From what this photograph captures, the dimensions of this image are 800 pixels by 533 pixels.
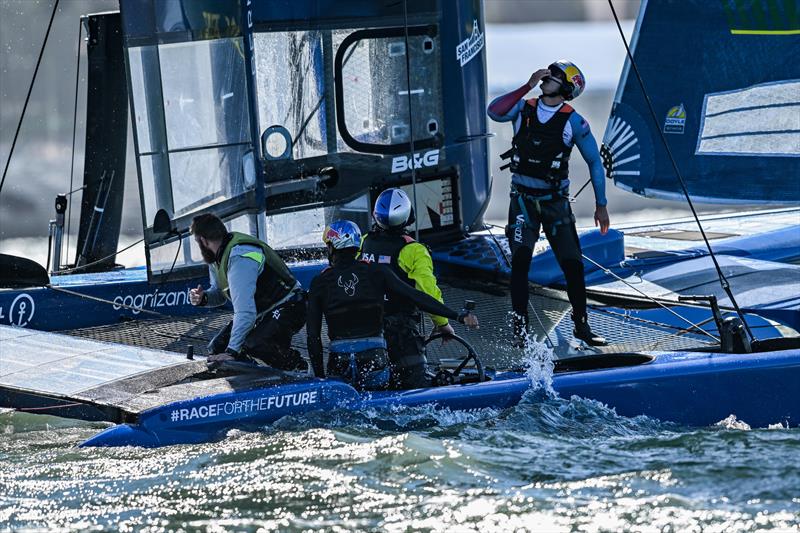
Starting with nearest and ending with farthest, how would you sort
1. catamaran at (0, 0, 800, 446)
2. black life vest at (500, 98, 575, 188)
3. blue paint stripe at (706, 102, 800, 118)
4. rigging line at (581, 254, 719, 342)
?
rigging line at (581, 254, 719, 342) → black life vest at (500, 98, 575, 188) → catamaran at (0, 0, 800, 446) → blue paint stripe at (706, 102, 800, 118)

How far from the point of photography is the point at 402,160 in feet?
30.9

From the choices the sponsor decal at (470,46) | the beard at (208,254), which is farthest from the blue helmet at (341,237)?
the sponsor decal at (470,46)

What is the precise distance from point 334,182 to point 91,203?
218 centimetres

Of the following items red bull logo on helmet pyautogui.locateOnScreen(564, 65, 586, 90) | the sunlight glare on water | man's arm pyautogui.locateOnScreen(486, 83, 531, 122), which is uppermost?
red bull logo on helmet pyautogui.locateOnScreen(564, 65, 586, 90)

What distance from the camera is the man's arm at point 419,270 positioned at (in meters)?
6.96

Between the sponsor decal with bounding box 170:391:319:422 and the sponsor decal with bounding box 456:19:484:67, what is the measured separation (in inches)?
150

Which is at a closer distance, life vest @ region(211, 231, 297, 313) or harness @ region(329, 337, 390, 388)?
harness @ region(329, 337, 390, 388)

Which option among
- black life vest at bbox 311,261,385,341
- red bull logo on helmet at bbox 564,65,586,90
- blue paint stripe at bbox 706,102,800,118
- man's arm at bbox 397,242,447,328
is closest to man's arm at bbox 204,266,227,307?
black life vest at bbox 311,261,385,341

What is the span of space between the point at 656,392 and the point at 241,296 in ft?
6.71

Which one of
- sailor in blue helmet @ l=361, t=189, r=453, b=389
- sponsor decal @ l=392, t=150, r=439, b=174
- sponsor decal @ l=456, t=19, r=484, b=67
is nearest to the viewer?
sailor in blue helmet @ l=361, t=189, r=453, b=389

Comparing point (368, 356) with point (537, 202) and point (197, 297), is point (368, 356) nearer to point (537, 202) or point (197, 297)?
point (197, 297)

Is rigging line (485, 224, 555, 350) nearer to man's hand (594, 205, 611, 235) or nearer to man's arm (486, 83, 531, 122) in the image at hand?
man's hand (594, 205, 611, 235)

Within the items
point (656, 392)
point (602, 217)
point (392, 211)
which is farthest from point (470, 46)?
point (656, 392)

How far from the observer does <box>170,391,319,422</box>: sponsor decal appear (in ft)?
21.0
